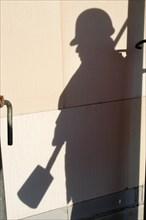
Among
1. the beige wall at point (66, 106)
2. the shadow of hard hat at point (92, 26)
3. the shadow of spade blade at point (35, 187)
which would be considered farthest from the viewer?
the shadow of spade blade at point (35, 187)

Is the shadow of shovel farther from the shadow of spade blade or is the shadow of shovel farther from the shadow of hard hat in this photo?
the shadow of hard hat

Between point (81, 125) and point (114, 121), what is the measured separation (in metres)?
0.36

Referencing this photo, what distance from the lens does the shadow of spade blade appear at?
9.51ft

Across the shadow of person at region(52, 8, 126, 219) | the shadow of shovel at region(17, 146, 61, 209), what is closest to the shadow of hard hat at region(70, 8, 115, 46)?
the shadow of person at region(52, 8, 126, 219)

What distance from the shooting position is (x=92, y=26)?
2834 millimetres

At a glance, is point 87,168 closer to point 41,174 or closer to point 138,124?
point 41,174

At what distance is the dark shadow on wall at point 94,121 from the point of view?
287 centimetres

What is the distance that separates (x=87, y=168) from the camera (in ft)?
10.2

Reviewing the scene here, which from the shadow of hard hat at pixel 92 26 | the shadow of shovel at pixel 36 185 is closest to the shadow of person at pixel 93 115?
the shadow of hard hat at pixel 92 26

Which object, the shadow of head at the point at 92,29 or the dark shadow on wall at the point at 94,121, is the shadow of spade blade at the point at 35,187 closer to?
the dark shadow on wall at the point at 94,121

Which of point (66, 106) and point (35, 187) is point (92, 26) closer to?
point (66, 106)

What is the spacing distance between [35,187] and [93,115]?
877mm

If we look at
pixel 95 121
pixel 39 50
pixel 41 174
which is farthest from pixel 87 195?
pixel 39 50

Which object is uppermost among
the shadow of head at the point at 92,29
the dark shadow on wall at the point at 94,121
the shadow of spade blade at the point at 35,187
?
the shadow of head at the point at 92,29
